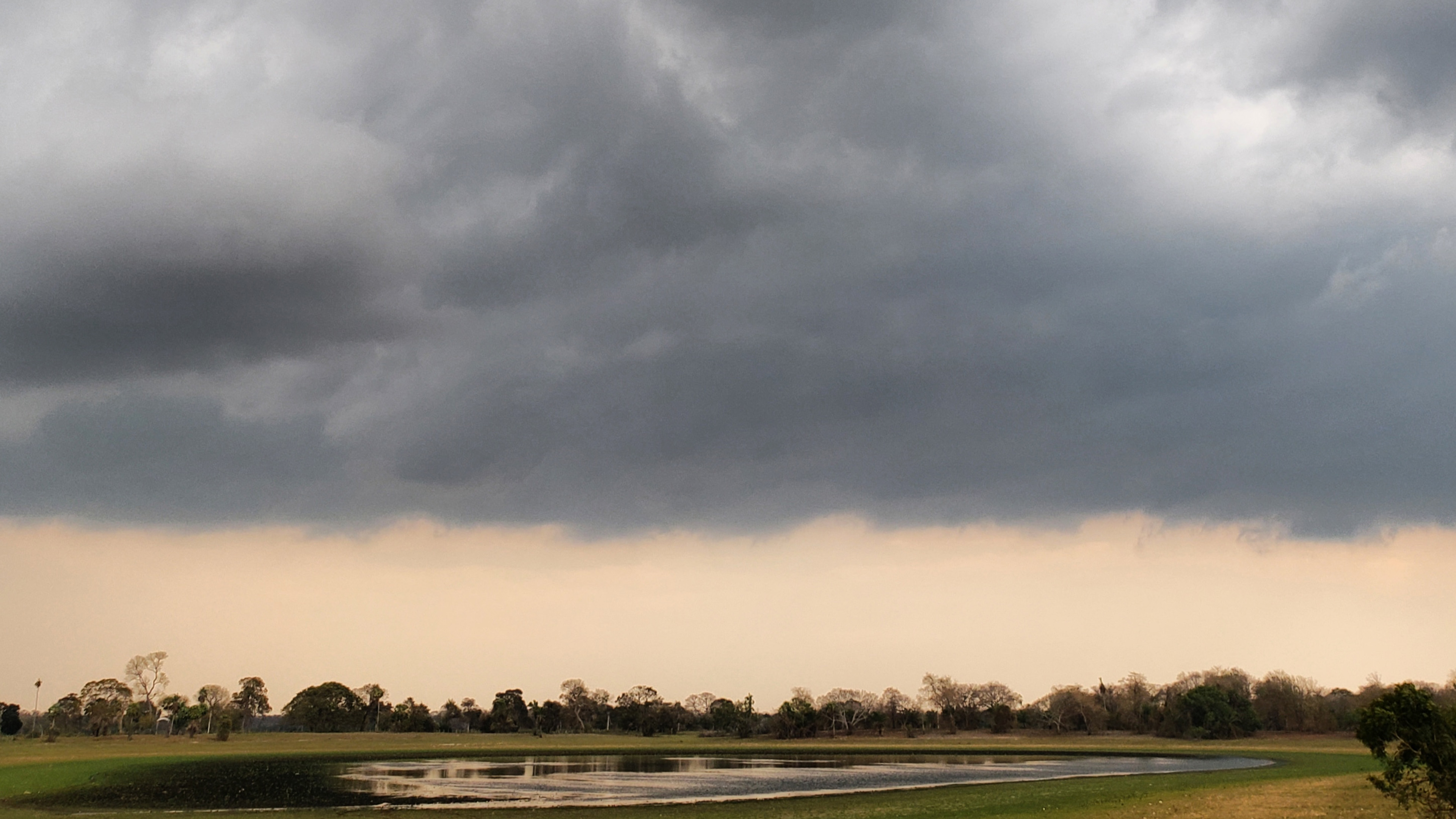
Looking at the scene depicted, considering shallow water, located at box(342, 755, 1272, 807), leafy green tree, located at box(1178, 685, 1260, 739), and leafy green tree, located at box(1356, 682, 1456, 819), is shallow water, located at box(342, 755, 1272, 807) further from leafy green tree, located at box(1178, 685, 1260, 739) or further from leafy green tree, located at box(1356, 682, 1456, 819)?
leafy green tree, located at box(1178, 685, 1260, 739)

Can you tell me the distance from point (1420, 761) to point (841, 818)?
902 inches

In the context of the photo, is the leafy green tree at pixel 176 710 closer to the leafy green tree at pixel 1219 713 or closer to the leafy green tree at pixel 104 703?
the leafy green tree at pixel 104 703

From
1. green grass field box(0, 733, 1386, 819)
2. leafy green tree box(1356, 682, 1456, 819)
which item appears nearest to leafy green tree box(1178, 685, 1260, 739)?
green grass field box(0, 733, 1386, 819)

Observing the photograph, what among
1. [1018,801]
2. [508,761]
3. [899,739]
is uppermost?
[1018,801]

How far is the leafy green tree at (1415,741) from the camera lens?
23.2 metres

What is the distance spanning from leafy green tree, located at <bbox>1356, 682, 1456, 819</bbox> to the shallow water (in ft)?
115

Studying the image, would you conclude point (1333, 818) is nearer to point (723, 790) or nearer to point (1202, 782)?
point (1202, 782)

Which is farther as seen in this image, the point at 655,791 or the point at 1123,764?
the point at 1123,764

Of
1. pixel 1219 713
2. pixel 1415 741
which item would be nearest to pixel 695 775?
pixel 1415 741

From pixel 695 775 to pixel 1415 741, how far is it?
61341 millimetres

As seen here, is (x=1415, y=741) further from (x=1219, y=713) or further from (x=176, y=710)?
(x=176, y=710)

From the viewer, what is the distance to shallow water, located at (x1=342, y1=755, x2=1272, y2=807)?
55.0 m

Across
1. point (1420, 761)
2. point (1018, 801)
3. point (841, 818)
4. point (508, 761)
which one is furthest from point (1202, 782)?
point (508, 761)

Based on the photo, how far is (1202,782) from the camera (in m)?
53.8
